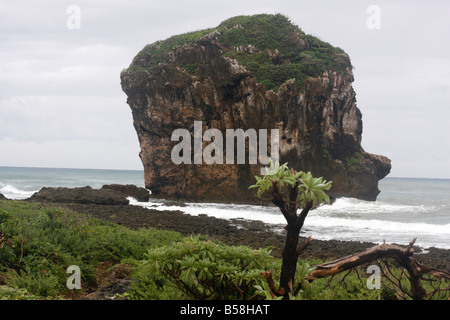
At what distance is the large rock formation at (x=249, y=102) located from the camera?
30609 millimetres

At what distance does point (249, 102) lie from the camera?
1216 inches

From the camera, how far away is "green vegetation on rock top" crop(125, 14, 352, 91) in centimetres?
3091

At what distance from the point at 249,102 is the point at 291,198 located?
89.1 feet

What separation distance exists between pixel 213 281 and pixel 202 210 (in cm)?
2221

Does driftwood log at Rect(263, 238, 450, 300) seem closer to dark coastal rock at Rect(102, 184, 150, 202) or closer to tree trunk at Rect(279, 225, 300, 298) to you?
tree trunk at Rect(279, 225, 300, 298)

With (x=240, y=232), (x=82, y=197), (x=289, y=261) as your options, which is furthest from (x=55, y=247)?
(x=82, y=197)

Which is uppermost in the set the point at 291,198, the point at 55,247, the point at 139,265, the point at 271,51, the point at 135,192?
the point at 271,51

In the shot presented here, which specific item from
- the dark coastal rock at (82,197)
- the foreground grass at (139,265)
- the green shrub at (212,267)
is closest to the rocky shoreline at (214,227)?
the dark coastal rock at (82,197)

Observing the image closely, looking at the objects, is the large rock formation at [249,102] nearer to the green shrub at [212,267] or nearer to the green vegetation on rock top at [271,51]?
the green vegetation on rock top at [271,51]

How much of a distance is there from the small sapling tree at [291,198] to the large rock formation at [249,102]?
26281 mm

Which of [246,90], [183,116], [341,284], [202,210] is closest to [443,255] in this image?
[341,284]

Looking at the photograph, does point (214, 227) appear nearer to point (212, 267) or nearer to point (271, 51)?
point (212, 267)

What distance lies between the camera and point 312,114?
102 feet
